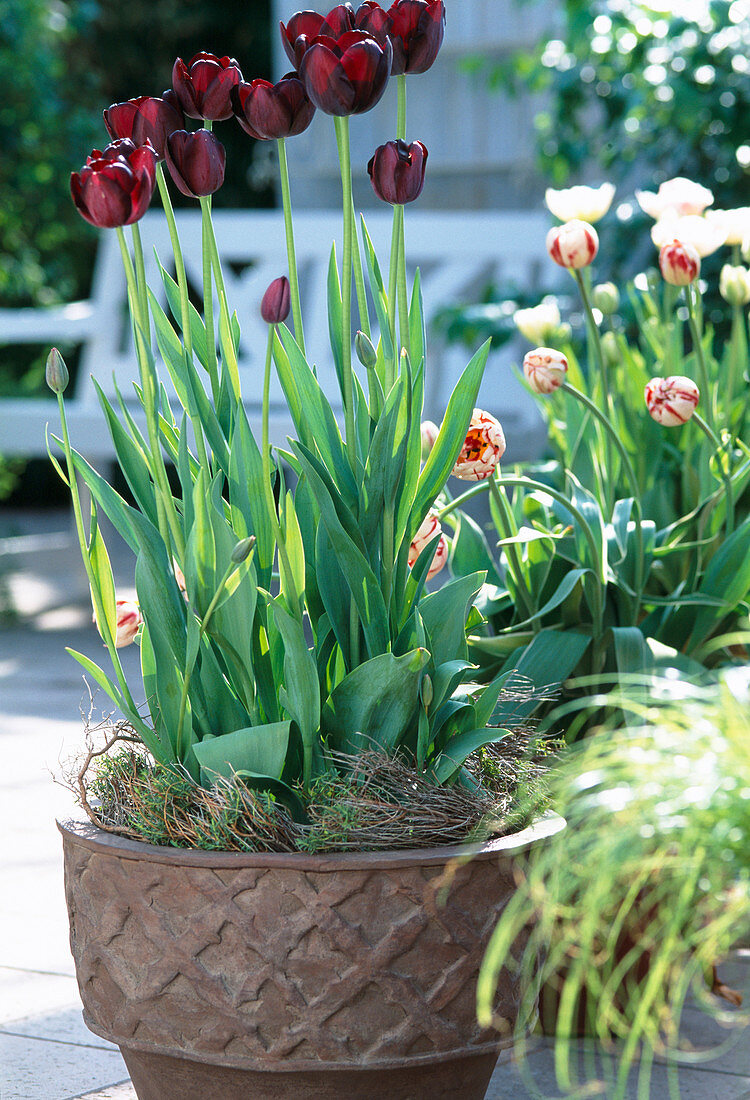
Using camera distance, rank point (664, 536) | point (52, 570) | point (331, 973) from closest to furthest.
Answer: point (331, 973) < point (664, 536) < point (52, 570)

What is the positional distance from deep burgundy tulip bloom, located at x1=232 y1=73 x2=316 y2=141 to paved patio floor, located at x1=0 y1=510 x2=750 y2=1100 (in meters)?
0.66

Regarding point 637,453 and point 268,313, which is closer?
point 268,313

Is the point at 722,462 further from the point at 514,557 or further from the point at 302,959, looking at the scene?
the point at 302,959

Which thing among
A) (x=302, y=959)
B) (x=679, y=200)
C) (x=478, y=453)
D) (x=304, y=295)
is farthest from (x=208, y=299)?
(x=304, y=295)

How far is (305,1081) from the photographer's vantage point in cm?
132

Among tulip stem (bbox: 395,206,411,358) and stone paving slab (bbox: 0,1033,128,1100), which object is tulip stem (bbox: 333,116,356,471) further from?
stone paving slab (bbox: 0,1033,128,1100)

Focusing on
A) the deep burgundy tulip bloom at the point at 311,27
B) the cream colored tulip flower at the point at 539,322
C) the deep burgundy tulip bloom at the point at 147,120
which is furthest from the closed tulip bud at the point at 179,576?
the cream colored tulip flower at the point at 539,322

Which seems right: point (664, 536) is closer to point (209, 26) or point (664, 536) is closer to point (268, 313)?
point (268, 313)

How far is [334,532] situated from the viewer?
4.47ft

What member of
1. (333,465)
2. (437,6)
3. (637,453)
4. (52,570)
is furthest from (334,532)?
(52,570)

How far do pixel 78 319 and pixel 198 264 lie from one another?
0.53 metres

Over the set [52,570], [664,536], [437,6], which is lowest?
[52,570]

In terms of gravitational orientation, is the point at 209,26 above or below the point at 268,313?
above

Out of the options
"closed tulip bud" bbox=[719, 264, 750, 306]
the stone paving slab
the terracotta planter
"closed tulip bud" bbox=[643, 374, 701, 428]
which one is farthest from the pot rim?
"closed tulip bud" bbox=[719, 264, 750, 306]
